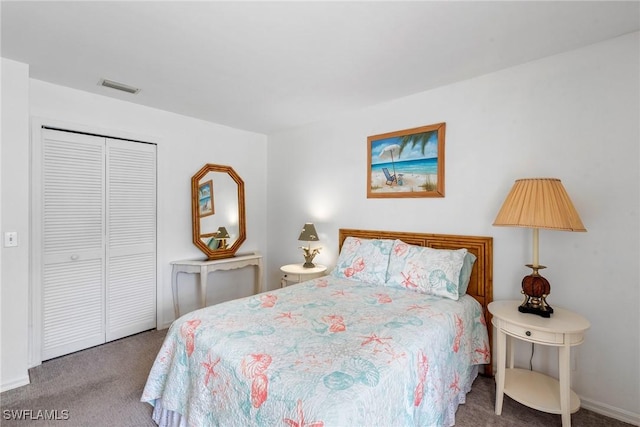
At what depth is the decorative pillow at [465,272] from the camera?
2.30 metres

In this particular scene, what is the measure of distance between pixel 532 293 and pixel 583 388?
31.4 inches

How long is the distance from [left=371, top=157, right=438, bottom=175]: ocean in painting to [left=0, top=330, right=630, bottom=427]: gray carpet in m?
1.75

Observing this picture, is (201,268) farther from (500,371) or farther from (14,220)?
(500,371)

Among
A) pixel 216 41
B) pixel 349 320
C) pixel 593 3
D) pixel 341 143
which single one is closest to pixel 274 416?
pixel 349 320

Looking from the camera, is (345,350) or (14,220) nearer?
(345,350)

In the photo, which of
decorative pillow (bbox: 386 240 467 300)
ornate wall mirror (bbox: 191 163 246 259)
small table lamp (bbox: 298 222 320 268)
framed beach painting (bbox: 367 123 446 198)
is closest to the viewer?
decorative pillow (bbox: 386 240 467 300)

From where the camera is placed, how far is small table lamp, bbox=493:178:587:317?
5.78 feet

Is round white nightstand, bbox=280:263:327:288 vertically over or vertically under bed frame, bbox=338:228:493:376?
under

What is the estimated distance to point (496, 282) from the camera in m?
2.36

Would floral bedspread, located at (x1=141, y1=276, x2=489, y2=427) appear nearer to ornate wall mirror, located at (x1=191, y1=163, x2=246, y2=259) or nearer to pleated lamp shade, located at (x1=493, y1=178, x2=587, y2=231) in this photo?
pleated lamp shade, located at (x1=493, y1=178, x2=587, y2=231)

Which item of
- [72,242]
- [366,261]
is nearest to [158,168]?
[72,242]

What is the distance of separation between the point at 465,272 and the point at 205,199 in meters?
2.92

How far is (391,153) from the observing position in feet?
9.78

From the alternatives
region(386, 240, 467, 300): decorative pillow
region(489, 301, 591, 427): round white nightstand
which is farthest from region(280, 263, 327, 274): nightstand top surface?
region(489, 301, 591, 427): round white nightstand
